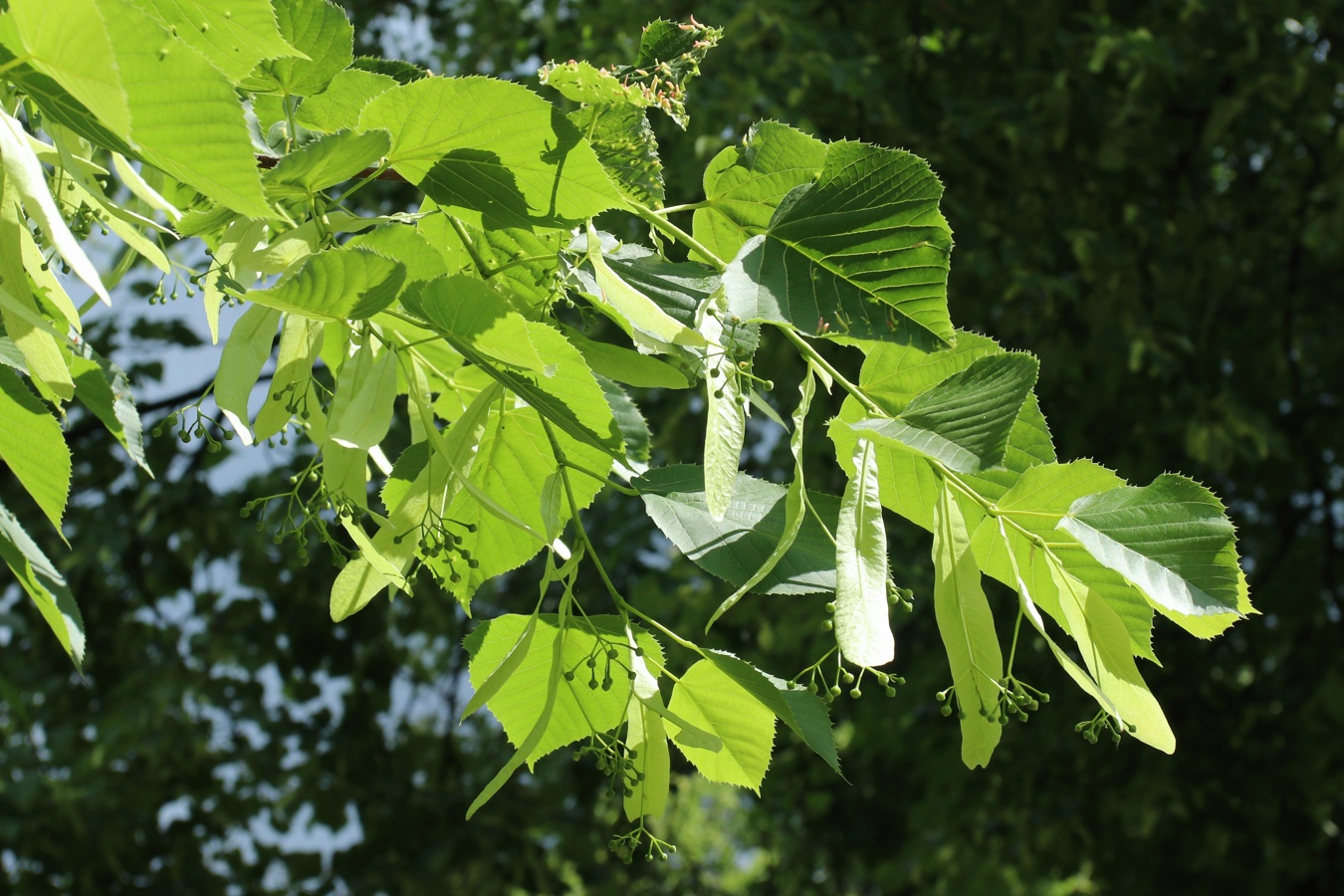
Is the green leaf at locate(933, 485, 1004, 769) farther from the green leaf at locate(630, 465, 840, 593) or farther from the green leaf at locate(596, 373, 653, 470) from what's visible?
the green leaf at locate(596, 373, 653, 470)

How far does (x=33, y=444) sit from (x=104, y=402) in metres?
0.07

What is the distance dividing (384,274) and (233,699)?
3396 millimetres

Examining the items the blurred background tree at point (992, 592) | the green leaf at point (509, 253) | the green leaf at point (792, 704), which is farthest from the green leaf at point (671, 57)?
the blurred background tree at point (992, 592)

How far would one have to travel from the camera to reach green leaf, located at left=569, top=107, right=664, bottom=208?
2.24ft

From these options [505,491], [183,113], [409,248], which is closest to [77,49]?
[183,113]

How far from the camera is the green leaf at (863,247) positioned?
0.61 meters

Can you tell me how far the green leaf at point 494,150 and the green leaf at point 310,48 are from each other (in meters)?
0.10

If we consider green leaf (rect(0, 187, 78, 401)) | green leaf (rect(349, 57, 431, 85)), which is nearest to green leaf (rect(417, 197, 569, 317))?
green leaf (rect(349, 57, 431, 85))

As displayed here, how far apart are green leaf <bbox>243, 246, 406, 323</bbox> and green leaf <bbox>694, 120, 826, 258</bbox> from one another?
0.23m

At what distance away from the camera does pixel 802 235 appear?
63cm

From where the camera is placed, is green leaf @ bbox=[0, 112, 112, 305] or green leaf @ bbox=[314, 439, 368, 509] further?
green leaf @ bbox=[314, 439, 368, 509]

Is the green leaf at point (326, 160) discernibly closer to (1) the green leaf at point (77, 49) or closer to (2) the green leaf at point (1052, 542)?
(1) the green leaf at point (77, 49)

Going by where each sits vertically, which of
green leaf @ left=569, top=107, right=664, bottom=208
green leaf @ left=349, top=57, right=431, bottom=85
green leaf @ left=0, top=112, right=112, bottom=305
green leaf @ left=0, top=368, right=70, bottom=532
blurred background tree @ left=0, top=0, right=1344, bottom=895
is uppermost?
green leaf @ left=0, top=112, right=112, bottom=305

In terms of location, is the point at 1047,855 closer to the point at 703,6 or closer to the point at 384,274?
the point at 703,6
